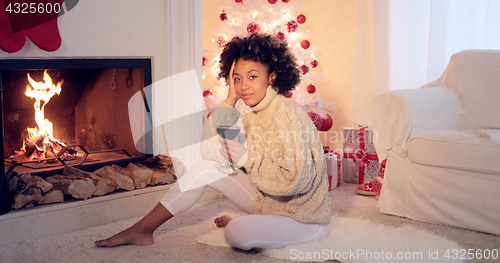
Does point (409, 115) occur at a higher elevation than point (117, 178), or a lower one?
higher

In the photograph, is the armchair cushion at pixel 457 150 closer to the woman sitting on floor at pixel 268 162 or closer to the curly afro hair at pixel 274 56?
the woman sitting on floor at pixel 268 162

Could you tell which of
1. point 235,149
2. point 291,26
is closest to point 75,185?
point 235,149

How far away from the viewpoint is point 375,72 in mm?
3357

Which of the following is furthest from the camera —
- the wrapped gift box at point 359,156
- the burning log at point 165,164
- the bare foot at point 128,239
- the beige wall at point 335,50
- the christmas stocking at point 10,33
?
the beige wall at point 335,50

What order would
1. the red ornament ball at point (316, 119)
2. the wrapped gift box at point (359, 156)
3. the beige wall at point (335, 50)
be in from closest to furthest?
the wrapped gift box at point (359, 156)
the red ornament ball at point (316, 119)
the beige wall at point (335, 50)

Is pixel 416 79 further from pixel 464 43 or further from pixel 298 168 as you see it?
pixel 298 168

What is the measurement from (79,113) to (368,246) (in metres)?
1.75

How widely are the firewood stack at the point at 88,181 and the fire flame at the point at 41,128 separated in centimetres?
20

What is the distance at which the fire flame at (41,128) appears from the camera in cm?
216

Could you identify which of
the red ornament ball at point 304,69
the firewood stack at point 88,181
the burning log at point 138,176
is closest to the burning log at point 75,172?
the firewood stack at point 88,181

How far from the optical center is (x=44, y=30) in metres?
1.92

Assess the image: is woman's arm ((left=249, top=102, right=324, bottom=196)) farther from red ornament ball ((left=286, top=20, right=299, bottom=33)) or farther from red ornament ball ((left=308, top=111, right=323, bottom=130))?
red ornament ball ((left=286, top=20, right=299, bottom=33))

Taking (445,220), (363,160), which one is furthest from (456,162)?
(363,160)

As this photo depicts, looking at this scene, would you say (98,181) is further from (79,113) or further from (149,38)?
(149,38)
